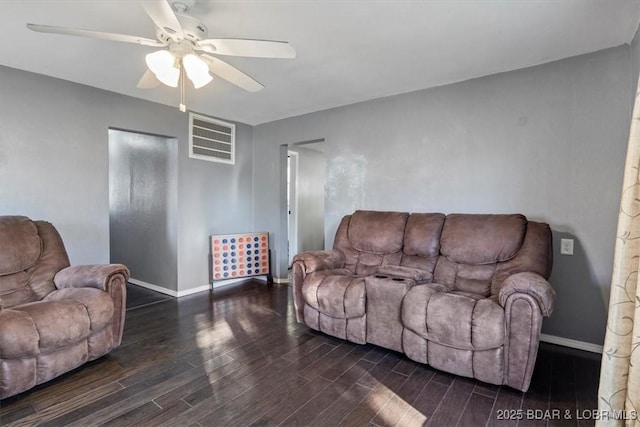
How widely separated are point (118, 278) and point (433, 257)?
260cm

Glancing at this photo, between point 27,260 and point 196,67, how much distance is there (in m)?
2.03

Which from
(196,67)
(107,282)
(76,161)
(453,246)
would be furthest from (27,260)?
(453,246)

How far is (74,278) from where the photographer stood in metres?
2.41

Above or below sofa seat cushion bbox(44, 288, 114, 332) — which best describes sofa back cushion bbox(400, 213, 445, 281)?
above

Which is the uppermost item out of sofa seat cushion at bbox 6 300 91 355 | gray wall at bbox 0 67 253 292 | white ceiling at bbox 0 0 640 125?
white ceiling at bbox 0 0 640 125

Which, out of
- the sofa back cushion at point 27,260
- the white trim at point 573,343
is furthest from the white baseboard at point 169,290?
the white trim at point 573,343

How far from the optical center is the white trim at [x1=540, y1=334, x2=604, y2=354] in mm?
2473

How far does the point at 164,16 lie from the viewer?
149 centimetres

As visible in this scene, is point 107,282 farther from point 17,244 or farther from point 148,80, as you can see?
point 148,80

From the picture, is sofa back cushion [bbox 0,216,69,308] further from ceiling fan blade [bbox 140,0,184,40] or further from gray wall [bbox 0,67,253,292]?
ceiling fan blade [bbox 140,0,184,40]

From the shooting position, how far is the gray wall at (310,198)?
5531mm

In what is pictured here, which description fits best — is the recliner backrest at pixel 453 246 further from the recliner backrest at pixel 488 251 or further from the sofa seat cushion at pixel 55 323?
the sofa seat cushion at pixel 55 323

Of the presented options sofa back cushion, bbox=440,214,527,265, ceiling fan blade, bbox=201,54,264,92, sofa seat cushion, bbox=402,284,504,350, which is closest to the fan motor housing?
ceiling fan blade, bbox=201,54,264,92

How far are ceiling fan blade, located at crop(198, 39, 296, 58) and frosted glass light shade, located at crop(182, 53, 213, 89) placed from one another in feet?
0.25
